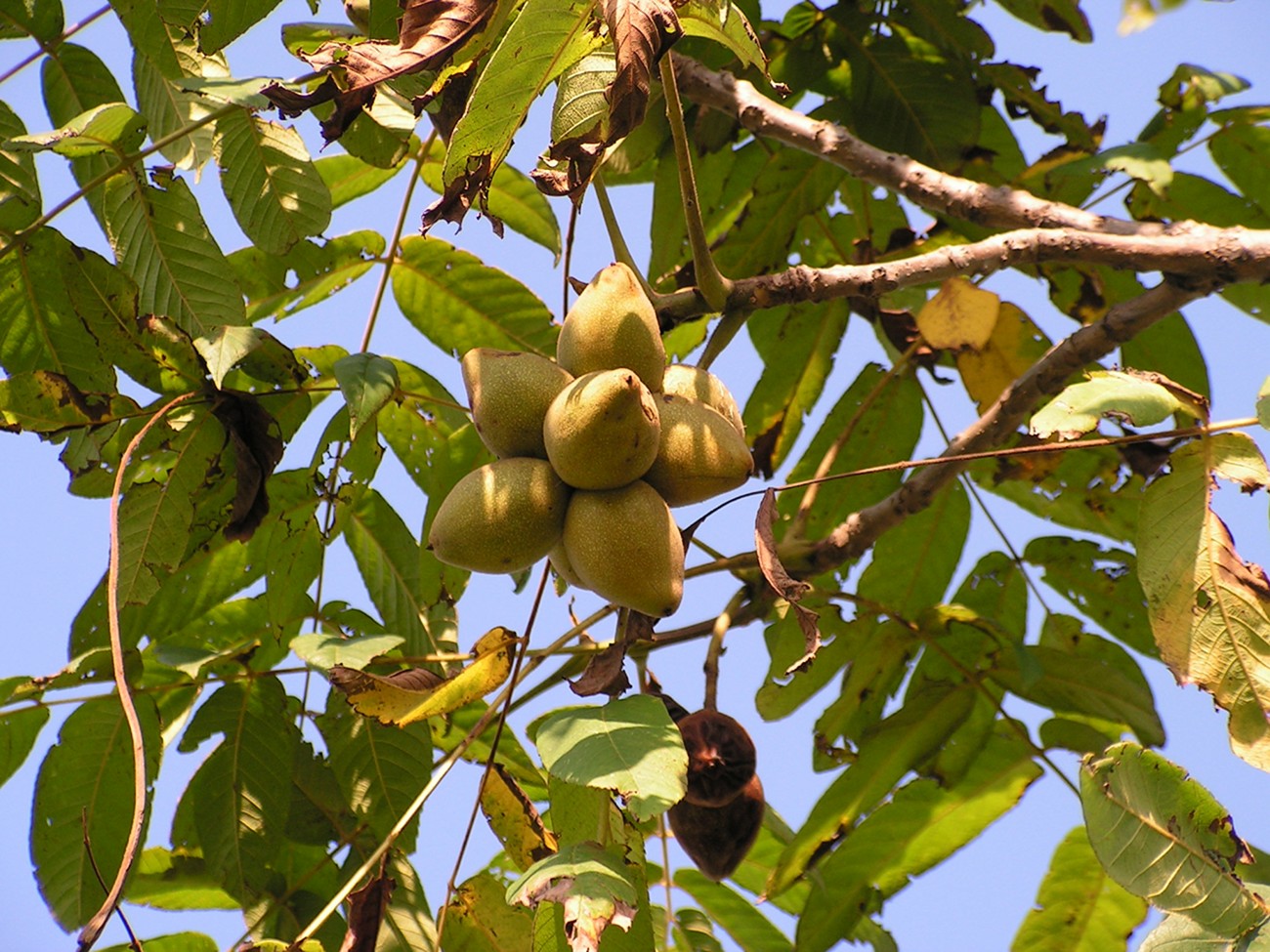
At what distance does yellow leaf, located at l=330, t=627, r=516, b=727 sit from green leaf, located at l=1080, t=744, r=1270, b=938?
791 mm

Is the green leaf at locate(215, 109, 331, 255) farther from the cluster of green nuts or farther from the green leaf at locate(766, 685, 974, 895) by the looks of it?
the green leaf at locate(766, 685, 974, 895)

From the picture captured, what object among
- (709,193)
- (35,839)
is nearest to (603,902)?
(35,839)

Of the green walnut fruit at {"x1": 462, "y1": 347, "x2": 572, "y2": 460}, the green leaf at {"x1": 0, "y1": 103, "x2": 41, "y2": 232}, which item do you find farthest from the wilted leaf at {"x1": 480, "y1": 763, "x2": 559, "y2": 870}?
the green leaf at {"x1": 0, "y1": 103, "x2": 41, "y2": 232}

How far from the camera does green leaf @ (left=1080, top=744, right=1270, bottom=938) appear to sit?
138 cm

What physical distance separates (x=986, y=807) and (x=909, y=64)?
1438 millimetres

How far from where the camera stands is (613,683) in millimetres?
1633

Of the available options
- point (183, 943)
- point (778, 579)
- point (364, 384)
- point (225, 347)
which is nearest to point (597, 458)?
point (778, 579)

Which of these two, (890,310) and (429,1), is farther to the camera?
(890,310)

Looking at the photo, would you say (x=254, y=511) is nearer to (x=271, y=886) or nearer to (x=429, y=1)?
(x=271, y=886)

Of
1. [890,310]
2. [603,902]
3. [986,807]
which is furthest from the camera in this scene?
[890,310]

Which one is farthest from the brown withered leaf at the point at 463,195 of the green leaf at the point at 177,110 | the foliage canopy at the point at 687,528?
the green leaf at the point at 177,110

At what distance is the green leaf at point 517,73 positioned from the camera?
1315 mm

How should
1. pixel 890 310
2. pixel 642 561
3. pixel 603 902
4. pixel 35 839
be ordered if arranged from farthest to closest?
1. pixel 890 310
2. pixel 35 839
3. pixel 642 561
4. pixel 603 902

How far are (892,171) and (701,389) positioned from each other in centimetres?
62
